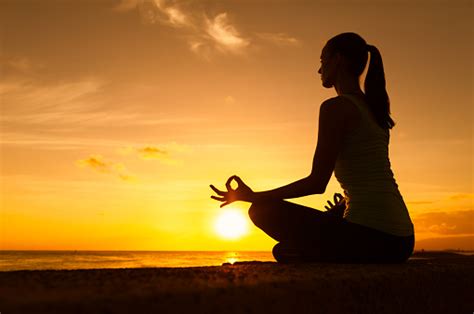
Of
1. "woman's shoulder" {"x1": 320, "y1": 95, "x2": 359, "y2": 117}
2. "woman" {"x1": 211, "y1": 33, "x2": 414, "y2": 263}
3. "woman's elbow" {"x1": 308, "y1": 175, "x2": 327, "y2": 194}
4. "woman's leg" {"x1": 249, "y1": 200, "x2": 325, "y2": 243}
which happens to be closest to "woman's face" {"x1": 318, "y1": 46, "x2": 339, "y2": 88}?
"woman" {"x1": 211, "y1": 33, "x2": 414, "y2": 263}

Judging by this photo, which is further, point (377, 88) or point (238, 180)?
point (377, 88)

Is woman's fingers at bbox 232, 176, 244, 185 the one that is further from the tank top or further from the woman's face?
the woman's face

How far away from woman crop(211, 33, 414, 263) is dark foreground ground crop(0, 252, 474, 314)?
2.54ft

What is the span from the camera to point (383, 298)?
2410mm

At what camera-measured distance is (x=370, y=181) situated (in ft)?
12.3

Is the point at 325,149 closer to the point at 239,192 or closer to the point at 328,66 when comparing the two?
the point at 239,192

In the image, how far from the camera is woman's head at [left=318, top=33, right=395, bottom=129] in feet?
13.4

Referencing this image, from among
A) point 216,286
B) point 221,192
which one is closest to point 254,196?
point 221,192

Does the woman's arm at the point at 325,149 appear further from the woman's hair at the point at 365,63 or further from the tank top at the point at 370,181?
the woman's hair at the point at 365,63

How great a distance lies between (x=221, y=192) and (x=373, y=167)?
122 centimetres

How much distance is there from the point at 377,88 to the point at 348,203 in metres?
1.05

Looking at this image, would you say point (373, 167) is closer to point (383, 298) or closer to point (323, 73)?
point (323, 73)

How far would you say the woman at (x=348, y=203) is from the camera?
3.62 meters

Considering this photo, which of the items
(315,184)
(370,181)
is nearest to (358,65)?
(370,181)
